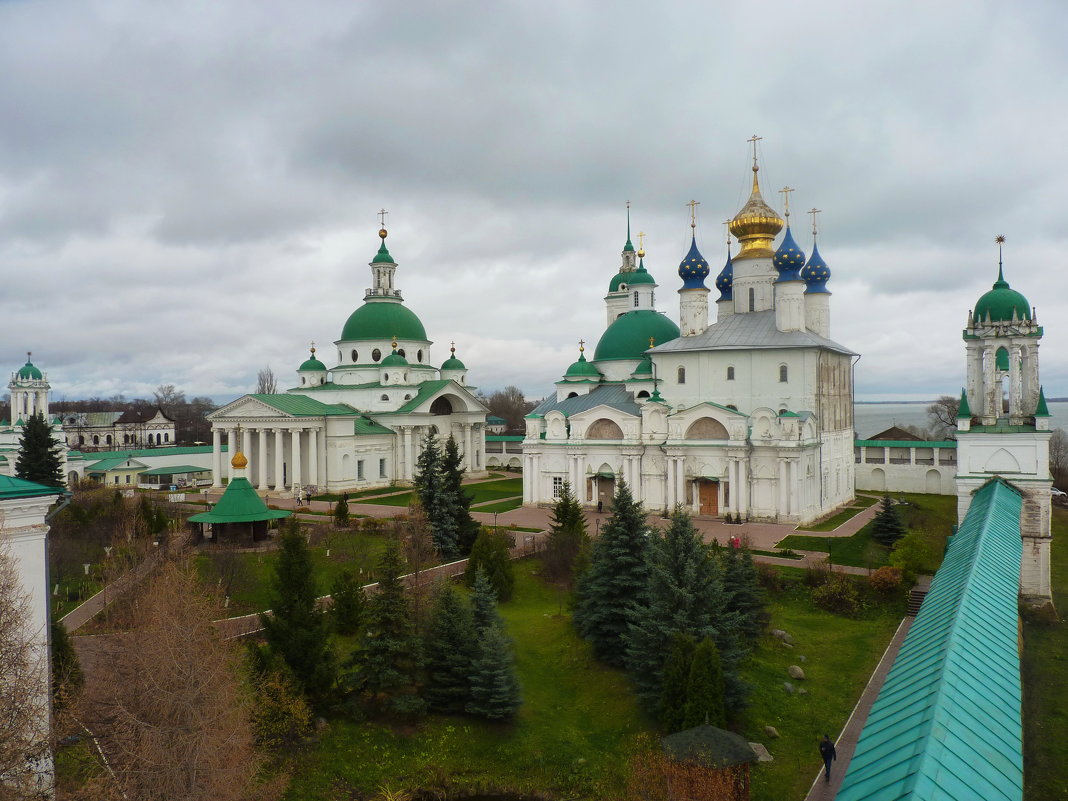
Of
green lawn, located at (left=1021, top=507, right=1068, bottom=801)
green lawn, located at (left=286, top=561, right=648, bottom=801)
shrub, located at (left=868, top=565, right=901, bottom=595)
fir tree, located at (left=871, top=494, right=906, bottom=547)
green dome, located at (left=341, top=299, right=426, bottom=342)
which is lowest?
green lawn, located at (left=286, top=561, right=648, bottom=801)

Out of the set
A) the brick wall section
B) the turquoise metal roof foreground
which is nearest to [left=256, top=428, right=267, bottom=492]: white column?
the brick wall section

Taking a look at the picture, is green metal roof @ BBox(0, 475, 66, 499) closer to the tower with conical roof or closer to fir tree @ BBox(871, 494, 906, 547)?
the tower with conical roof

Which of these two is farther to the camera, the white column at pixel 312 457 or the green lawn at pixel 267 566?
the white column at pixel 312 457

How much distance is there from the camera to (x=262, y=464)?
41875mm

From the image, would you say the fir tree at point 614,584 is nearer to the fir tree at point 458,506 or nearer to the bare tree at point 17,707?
the fir tree at point 458,506

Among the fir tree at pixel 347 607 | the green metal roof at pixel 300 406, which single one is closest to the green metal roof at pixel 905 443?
the green metal roof at pixel 300 406

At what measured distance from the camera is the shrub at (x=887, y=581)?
20266mm

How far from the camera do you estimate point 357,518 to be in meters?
31.6

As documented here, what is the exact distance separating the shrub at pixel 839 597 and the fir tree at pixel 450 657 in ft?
34.3

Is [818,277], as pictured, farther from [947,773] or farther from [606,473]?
[947,773]

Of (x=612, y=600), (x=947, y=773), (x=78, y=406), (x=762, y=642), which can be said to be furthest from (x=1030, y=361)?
(x=78, y=406)

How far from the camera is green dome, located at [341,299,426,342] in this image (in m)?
48.2

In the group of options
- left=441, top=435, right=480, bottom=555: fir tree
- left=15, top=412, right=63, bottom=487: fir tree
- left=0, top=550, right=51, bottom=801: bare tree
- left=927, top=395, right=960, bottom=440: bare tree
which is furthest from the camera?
left=927, top=395, right=960, bottom=440: bare tree

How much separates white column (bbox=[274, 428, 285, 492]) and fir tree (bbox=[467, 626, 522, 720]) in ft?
98.0
